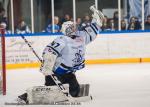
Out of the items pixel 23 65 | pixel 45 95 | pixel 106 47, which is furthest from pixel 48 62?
pixel 106 47

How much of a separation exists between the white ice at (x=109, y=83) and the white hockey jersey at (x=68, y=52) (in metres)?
0.49

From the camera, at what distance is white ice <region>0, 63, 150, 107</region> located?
7176 millimetres

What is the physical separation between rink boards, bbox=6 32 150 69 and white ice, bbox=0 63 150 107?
0.62m

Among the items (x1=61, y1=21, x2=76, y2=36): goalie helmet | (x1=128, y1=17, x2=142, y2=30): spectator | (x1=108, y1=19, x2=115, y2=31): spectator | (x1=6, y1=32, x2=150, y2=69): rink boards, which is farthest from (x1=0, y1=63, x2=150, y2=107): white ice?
(x1=108, y1=19, x2=115, y2=31): spectator

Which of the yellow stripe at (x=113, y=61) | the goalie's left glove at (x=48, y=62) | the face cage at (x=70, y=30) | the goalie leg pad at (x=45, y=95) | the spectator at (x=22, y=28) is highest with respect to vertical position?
the face cage at (x=70, y=30)

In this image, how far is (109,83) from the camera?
30.1 ft

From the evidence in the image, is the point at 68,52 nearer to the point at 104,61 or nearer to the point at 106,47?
the point at 104,61

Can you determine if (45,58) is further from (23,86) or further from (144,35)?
(144,35)

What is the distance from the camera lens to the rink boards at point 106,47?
42.6 ft

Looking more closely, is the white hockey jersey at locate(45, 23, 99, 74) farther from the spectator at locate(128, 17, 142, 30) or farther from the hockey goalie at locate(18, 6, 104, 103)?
the spectator at locate(128, 17, 142, 30)

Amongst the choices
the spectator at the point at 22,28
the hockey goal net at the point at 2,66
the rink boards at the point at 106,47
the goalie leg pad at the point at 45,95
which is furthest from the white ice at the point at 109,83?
the spectator at the point at 22,28

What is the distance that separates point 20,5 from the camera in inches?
615

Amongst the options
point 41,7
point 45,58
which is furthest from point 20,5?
point 45,58

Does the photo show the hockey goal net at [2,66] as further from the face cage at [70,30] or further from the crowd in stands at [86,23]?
the crowd in stands at [86,23]
